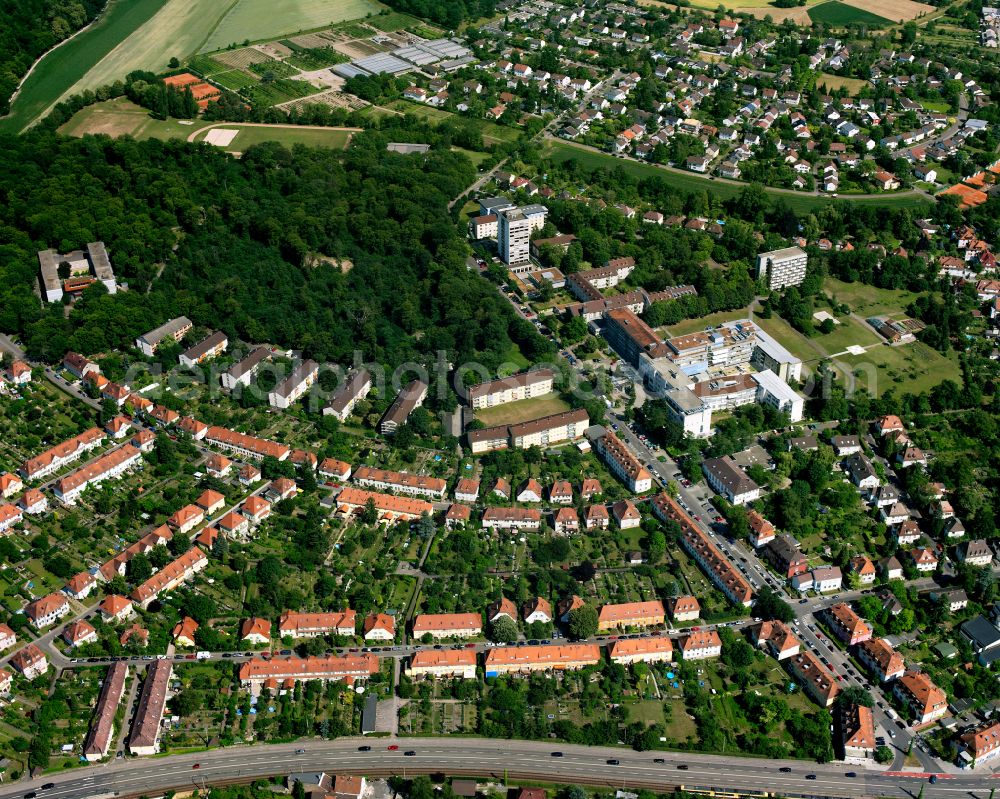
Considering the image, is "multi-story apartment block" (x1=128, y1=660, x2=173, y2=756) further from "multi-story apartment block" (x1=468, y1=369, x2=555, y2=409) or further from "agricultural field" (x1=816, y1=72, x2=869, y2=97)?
"agricultural field" (x1=816, y1=72, x2=869, y2=97)

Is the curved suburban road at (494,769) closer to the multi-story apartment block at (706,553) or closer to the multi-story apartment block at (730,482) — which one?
the multi-story apartment block at (706,553)

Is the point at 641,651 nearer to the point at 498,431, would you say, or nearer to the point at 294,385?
the point at 498,431

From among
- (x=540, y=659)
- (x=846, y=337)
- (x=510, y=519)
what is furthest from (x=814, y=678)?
(x=846, y=337)

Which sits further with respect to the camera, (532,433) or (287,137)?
(287,137)

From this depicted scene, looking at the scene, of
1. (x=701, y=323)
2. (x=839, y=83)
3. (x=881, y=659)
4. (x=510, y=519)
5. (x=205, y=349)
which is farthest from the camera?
(x=839, y=83)

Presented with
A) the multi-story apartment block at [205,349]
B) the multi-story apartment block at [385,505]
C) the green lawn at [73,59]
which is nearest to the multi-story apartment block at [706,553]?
the multi-story apartment block at [385,505]


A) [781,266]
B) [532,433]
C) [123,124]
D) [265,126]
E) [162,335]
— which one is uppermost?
[123,124]
